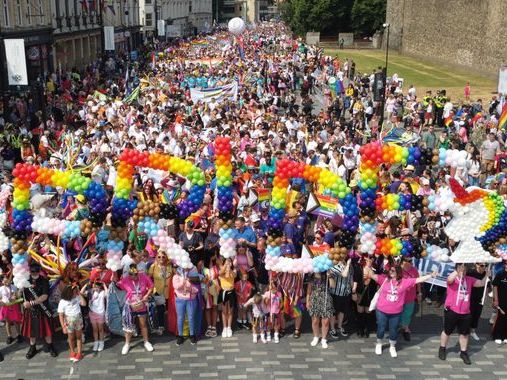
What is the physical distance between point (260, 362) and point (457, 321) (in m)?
2.72

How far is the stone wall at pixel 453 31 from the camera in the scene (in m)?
36.8

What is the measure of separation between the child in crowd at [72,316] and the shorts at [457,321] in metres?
4.96

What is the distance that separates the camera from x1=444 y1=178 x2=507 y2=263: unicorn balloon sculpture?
8086 mm

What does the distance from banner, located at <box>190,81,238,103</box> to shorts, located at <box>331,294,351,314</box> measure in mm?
13018

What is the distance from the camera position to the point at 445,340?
8.52 meters

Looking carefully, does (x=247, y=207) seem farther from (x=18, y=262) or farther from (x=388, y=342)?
(x=18, y=262)

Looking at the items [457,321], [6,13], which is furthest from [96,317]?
[6,13]

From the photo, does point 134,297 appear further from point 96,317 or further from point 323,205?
point 323,205

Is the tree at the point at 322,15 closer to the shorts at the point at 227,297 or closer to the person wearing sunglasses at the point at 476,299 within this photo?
the person wearing sunglasses at the point at 476,299

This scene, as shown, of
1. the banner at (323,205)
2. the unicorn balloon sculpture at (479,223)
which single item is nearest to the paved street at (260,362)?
the unicorn balloon sculpture at (479,223)

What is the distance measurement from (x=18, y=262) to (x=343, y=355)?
182 inches

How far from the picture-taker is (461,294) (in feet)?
26.8

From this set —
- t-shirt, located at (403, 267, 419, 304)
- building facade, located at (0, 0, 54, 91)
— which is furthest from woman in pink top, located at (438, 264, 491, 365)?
building facade, located at (0, 0, 54, 91)

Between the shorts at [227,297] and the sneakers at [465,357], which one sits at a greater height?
the shorts at [227,297]
